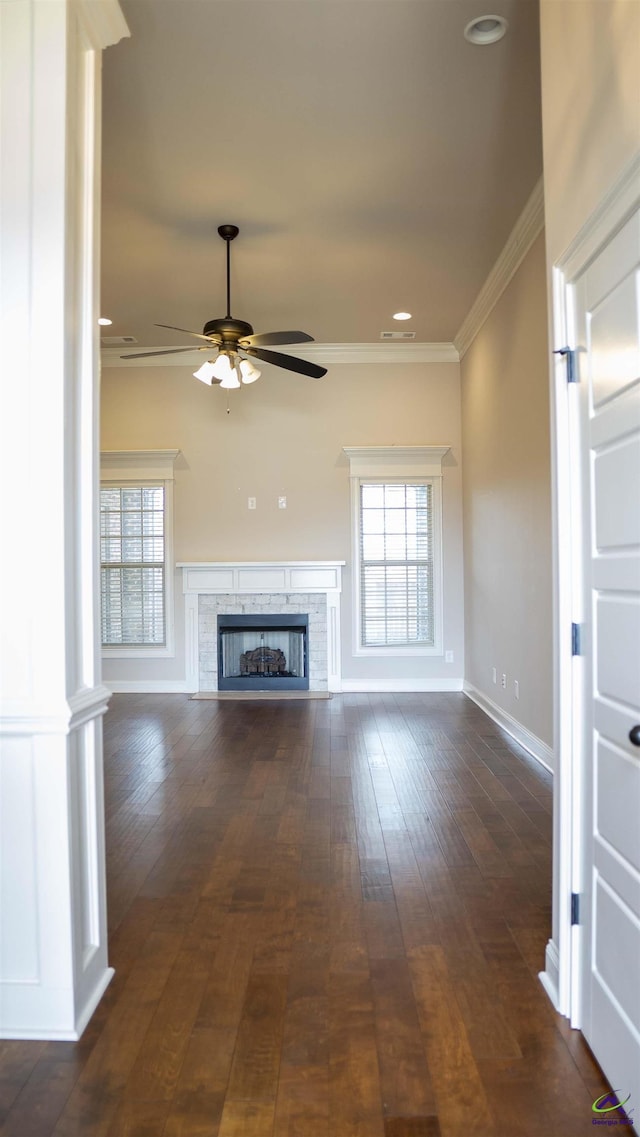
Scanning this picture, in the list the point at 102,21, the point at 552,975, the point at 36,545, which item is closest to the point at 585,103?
the point at 102,21

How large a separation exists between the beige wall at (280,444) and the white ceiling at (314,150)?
50.1 inches

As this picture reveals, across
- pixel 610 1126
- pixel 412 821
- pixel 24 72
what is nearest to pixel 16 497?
pixel 24 72

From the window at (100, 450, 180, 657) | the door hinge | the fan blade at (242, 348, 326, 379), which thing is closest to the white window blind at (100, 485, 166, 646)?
the window at (100, 450, 180, 657)

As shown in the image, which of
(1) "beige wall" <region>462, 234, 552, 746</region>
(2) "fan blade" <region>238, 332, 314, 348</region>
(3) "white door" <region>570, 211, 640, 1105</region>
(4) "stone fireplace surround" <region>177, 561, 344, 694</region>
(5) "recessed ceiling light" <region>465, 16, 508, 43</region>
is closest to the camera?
(3) "white door" <region>570, 211, 640, 1105</region>

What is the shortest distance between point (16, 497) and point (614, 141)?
1.72 meters

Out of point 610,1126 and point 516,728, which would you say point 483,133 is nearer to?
point 516,728

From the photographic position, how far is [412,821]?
351cm

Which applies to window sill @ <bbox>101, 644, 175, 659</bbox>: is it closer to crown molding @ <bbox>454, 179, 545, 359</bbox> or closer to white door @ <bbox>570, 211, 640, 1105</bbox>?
crown molding @ <bbox>454, 179, 545, 359</bbox>

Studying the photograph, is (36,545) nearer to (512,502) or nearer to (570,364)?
(570,364)

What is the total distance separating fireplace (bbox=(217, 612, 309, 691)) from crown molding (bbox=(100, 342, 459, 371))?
252 cm

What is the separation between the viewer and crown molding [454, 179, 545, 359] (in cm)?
434

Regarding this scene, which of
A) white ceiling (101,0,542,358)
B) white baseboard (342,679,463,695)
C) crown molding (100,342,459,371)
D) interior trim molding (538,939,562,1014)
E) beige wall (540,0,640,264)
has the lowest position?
interior trim molding (538,939,562,1014)

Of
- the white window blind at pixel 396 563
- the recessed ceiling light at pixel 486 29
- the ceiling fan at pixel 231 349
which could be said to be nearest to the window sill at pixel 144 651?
the white window blind at pixel 396 563

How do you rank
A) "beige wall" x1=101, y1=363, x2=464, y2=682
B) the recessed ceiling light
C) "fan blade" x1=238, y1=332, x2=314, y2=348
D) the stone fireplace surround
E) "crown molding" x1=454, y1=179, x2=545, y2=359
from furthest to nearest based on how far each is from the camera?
"beige wall" x1=101, y1=363, x2=464, y2=682, the stone fireplace surround, "crown molding" x1=454, y1=179, x2=545, y2=359, "fan blade" x1=238, y1=332, x2=314, y2=348, the recessed ceiling light
